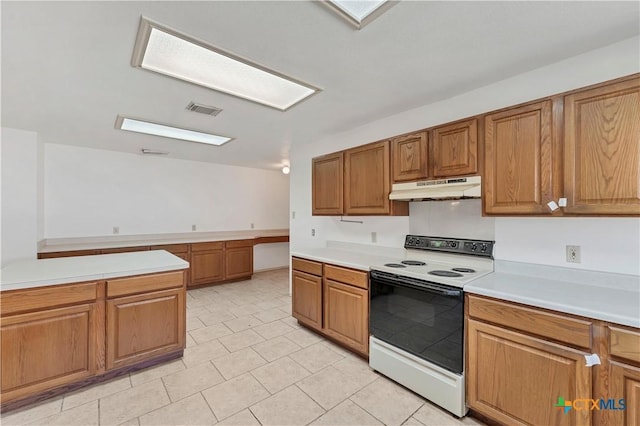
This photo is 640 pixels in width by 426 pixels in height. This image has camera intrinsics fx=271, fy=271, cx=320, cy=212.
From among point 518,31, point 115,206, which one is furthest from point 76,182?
point 518,31

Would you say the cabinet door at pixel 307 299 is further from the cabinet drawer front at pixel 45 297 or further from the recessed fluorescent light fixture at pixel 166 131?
the recessed fluorescent light fixture at pixel 166 131

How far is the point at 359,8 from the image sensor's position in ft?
4.59

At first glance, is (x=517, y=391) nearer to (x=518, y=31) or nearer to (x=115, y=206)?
(x=518, y=31)

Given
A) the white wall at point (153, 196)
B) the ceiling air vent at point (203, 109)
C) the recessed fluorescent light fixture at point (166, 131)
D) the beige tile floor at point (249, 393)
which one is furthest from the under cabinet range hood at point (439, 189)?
the white wall at point (153, 196)

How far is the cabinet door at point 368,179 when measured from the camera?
8.84 feet

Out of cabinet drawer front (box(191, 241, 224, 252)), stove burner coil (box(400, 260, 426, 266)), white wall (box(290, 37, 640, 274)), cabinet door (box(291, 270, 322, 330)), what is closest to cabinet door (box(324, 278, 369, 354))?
cabinet door (box(291, 270, 322, 330))

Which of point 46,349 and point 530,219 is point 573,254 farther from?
point 46,349

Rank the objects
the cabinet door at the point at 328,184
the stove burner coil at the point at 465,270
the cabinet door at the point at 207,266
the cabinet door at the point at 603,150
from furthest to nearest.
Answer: the cabinet door at the point at 207,266 → the cabinet door at the point at 328,184 → the stove burner coil at the point at 465,270 → the cabinet door at the point at 603,150

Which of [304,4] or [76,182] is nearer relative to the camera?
[304,4]

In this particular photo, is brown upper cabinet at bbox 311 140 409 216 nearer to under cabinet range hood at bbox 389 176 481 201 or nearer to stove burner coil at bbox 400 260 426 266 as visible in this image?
under cabinet range hood at bbox 389 176 481 201

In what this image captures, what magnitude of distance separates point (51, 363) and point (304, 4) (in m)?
2.90

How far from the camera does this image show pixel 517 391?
1607 mm

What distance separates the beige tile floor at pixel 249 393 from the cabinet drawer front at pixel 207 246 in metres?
2.01

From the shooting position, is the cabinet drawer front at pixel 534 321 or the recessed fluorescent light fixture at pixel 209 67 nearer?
the cabinet drawer front at pixel 534 321
